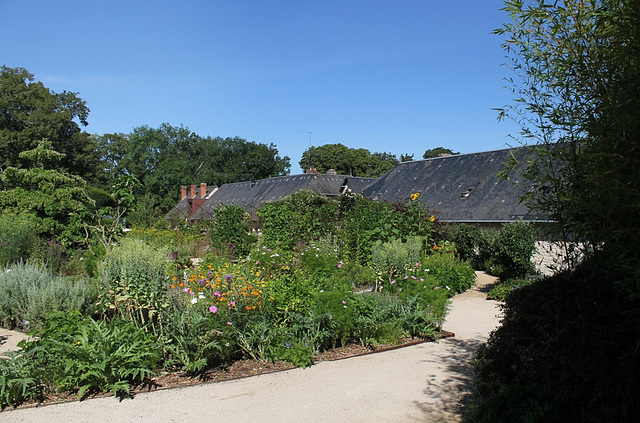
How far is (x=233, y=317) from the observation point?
492 cm

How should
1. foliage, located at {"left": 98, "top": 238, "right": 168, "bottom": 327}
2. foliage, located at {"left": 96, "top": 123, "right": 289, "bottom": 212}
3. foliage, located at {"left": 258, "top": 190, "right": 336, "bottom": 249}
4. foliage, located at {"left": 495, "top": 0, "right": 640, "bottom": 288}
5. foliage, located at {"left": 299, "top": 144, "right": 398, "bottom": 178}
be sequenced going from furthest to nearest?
1. foliage, located at {"left": 299, "top": 144, "right": 398, "bottom": 178}
2. foliage, located at {"left": 96, "top": 123, "right": 289, "bottom": 212}
3. foliage, located at {"left": 258, "top": 190, "right": 336, "bottom": 249}
4. foliage, located at {"left": 98, "top": 238, "right": 168, "bottom": 327}
5. foliage, located at {"left": 495, "top": 0, "right": 640, "bottom": 288}

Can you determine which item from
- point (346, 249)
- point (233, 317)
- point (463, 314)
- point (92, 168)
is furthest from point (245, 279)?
point (92, 168)

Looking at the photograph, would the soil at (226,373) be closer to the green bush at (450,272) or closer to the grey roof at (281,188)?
the green bush at (450,272)

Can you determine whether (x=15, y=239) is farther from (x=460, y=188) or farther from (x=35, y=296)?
(x=460, y=188)

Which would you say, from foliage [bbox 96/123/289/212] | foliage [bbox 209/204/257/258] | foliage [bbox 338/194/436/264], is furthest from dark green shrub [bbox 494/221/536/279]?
foliage [bbox 96/123/289/212]

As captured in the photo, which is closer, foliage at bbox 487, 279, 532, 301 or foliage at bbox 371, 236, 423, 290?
foliage at bbox 371, 236, 423, 290

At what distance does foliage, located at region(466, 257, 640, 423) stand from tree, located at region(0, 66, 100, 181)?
108 ft

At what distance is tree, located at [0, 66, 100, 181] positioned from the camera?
1213 inches

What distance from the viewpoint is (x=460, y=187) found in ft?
61.7

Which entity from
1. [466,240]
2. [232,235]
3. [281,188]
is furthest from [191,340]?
[281,188]

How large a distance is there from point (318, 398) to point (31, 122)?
34.6m

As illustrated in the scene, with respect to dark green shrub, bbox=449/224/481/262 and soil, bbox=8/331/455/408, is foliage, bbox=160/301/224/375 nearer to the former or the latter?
soil, bbox=8/331/455/408

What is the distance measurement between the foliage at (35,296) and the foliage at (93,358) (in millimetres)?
1301

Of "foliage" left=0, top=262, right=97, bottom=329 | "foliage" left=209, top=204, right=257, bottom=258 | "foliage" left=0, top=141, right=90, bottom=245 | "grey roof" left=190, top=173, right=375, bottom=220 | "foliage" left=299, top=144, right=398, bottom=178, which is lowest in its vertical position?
"foliage" left=0, top=262, right=97, bottom=329
